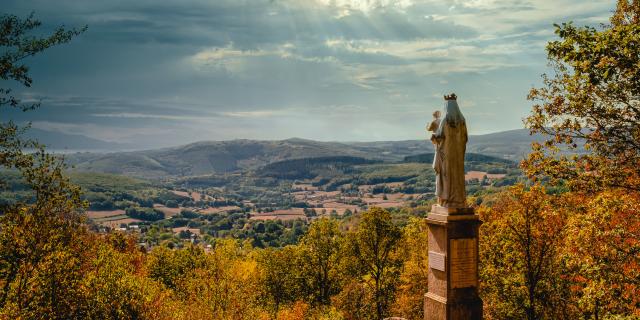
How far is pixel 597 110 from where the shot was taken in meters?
15.4

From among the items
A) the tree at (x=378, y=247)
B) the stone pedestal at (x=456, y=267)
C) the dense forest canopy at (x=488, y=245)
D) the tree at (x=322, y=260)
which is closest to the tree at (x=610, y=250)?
the dense forest canopy at (x=488, y=245)

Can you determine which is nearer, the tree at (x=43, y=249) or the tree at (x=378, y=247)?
the tree at (x=43, y=249)

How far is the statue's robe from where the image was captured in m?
14.2

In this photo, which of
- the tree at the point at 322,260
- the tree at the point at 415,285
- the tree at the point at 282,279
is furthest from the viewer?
the tree at the point at 282,279

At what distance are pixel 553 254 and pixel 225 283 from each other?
24703mm

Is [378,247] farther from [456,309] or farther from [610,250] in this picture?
[456,309]

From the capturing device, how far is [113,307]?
2436 cm

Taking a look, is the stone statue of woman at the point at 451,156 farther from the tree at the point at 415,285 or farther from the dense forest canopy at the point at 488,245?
the tree at the point at 415,285

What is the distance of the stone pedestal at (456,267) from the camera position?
45.3ft

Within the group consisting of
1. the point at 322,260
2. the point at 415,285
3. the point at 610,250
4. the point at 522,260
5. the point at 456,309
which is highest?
the point at 610,250

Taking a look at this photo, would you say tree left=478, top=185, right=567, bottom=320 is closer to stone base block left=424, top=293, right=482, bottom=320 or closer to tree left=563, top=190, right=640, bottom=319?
tree left=563, top=190, right=640, bottom=319

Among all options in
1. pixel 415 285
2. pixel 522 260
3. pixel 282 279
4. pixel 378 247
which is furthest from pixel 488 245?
pixel 282 279

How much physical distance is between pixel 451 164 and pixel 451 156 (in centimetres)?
25

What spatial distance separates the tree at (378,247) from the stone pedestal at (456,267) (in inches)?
952
